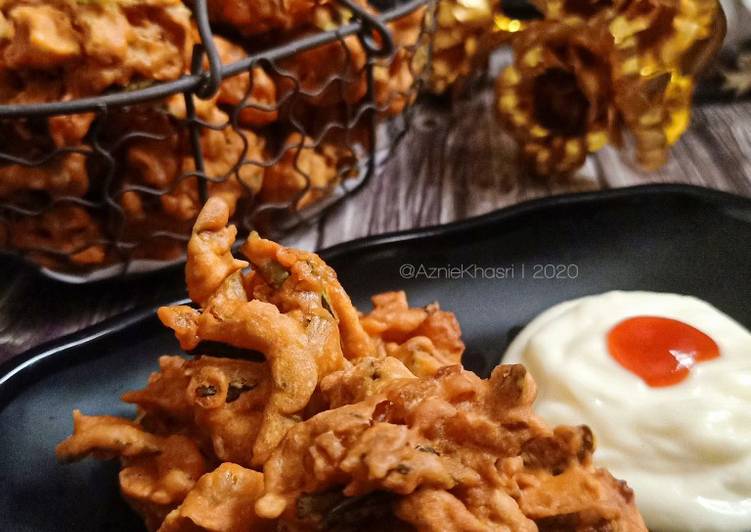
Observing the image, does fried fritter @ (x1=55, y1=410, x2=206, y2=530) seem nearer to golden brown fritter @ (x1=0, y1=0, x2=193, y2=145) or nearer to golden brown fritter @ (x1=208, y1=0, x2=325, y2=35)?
golden brown fritter @ (x1=0, y1=0, x2=193, y2=145)

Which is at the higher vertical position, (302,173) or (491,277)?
(302,173)

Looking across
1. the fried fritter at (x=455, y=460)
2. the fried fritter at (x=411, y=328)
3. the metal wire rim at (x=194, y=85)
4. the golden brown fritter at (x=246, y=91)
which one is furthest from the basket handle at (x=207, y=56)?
the fried fritter at (x=455, y=460)

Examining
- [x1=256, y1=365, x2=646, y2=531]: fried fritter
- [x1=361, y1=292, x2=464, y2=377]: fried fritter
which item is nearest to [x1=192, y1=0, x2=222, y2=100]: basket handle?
[x1=361, y1=292, x2=464, y2=377]: fried fritter

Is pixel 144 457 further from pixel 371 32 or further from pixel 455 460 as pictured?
pixel 371 32

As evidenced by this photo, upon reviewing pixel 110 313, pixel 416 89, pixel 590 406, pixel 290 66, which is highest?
pixel 290 66

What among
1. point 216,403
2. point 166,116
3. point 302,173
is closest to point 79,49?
point 166,116

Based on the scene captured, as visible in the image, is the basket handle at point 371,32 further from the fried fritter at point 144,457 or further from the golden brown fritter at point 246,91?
the fried fritter at point 144,457

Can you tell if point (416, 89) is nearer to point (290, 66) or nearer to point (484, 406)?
point (290, 66)

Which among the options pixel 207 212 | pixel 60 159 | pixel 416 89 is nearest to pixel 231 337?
pixel 207 212
